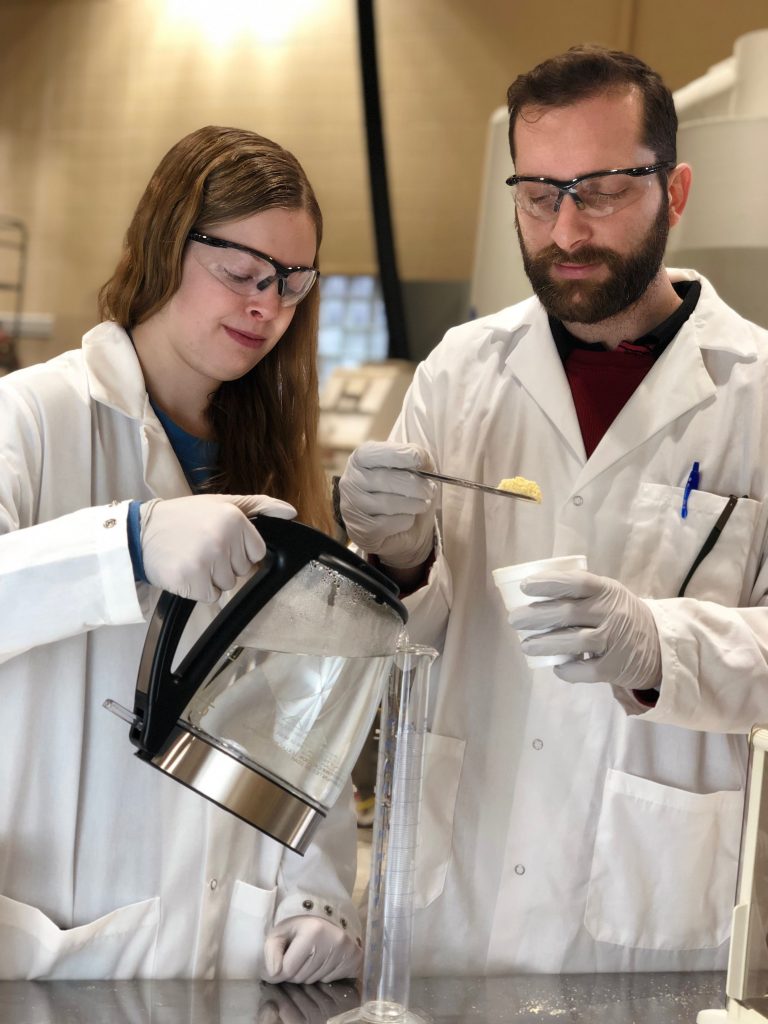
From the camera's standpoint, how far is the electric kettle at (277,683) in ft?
3.43

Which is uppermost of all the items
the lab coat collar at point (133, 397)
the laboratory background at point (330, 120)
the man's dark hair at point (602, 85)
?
the laboratory background at point (330, 120)

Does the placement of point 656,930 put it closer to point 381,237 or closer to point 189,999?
point 189,999

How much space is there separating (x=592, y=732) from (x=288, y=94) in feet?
13.8

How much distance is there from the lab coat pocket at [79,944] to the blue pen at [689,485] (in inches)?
31.8

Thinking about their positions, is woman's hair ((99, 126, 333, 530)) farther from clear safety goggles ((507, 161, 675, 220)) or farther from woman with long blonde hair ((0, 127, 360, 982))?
clear safety goggles ((507, 161, 675, 220))

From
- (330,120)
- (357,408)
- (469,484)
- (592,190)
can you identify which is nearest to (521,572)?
(469,484)

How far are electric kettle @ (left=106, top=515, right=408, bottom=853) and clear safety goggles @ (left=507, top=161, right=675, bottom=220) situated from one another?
0.66 meters

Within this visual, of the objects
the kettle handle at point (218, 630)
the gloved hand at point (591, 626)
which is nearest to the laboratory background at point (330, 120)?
the gloved hand at point (591, 626)

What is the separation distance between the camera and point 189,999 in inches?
45.6

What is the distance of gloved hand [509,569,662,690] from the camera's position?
4.01 ft

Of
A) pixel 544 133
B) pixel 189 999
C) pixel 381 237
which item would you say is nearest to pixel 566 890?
pixel 189 999

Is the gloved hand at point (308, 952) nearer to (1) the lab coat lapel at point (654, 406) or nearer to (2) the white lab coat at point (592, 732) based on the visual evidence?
(2) the white lab coat at point (592, 732)

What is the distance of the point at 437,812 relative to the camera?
151cm

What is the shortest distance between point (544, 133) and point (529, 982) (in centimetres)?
105
